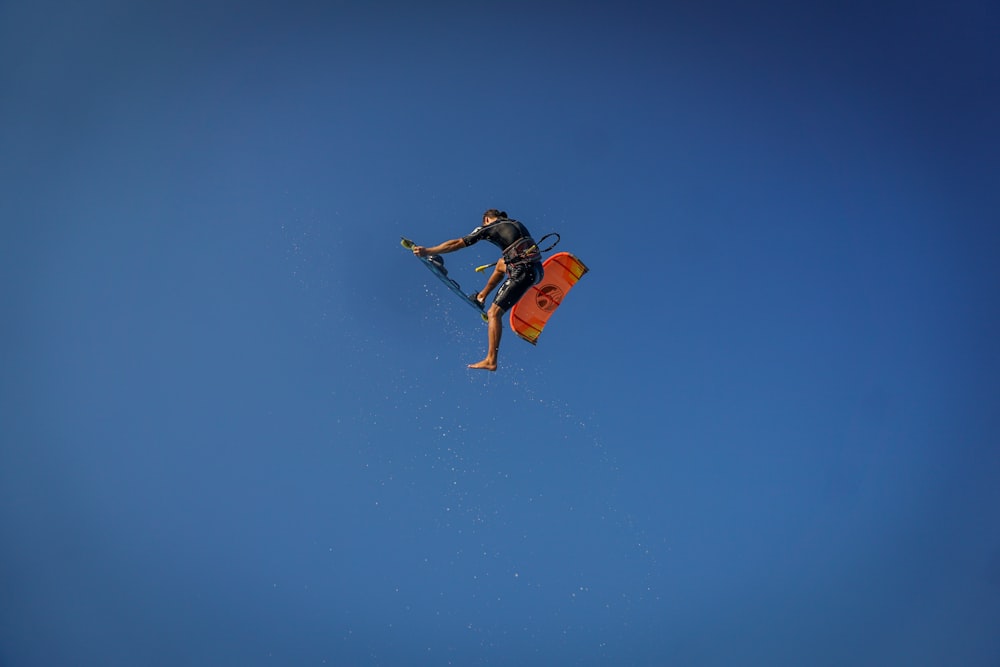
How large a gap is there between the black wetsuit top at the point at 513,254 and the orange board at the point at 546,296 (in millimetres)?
757

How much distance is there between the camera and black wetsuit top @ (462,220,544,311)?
10.5 metres

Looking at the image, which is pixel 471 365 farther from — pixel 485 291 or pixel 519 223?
pixel 519 223

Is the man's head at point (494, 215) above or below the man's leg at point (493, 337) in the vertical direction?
above

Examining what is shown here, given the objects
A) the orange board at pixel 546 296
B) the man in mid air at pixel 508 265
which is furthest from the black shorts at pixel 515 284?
the orange board at pixel 546 296

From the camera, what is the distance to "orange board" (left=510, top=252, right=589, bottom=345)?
11383mm

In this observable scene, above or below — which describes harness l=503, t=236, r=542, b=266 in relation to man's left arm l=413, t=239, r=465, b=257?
above

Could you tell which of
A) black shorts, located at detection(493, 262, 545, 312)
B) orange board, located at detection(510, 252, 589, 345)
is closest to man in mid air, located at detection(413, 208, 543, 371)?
black shorts, located at detection(493, 262, 545, 312)

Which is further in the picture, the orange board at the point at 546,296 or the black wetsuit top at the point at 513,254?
the orange board at the point at 546,296

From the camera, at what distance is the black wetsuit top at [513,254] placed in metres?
10.5

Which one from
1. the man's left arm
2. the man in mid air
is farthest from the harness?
the man's left arm

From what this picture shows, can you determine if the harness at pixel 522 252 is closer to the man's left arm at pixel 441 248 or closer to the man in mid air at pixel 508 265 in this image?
the man in mid air at pixel 508 265

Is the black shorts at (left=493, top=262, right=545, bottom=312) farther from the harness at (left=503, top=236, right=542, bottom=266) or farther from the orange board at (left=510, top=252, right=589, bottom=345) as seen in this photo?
the orange board at (left=510, top=252, right=589, bottom=345)

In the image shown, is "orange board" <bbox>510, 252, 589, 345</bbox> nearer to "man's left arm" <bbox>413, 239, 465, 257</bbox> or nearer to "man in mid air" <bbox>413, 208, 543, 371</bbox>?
"man in mid air" <bbox>413, 208, 543, 371</bbox>

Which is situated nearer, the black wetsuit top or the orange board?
the black wetsuit top
